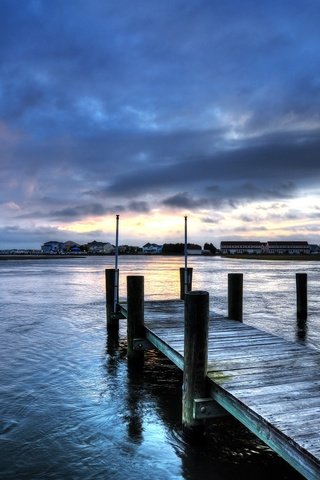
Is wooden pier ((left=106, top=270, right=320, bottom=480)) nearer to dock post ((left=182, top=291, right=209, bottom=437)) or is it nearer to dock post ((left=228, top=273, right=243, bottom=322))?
dock post ((left=182, top=291, right=209, bottom=437))

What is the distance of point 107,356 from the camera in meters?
11.2

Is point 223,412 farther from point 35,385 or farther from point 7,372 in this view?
point 7,372

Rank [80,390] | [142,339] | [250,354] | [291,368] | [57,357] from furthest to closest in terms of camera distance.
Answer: [57,357] < [142,339] < [80,390] < [250,354] < [291,368]

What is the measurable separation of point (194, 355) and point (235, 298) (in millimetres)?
5156

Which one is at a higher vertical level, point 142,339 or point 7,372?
point 142,339

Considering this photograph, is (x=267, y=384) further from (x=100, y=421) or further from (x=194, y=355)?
(x=100, y=421)

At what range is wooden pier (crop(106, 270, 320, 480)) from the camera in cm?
Result: 419

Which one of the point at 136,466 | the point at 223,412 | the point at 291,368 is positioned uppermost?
the point at 291,368

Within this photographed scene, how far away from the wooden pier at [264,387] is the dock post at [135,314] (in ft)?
1.43

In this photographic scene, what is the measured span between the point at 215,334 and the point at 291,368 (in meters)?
2.55

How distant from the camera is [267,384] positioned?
559cm

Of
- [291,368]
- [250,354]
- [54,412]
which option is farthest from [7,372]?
[291,368]

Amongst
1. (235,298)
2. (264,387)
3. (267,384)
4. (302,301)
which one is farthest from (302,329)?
(264,387)

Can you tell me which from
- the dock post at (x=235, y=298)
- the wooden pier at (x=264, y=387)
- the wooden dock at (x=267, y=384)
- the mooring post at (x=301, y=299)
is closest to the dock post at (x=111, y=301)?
the dock post at (x=235, y=298)
